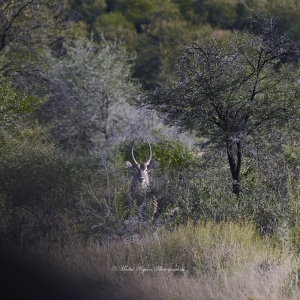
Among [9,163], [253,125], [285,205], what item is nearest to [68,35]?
[9,163]

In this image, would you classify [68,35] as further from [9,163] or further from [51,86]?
[9,163]

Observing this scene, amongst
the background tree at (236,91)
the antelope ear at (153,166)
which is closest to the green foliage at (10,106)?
the antelope ear at (153,166)

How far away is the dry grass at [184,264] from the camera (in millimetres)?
7359

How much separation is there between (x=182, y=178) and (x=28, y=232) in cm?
344

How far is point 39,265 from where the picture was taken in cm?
827

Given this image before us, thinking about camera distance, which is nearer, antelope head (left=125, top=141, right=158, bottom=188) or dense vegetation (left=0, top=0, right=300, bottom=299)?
dense vegetation (left=0, top=0, right=300, bottom=299)

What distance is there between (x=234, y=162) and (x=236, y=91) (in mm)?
1341

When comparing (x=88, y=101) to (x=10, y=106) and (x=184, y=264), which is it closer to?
(x=10, y=106)

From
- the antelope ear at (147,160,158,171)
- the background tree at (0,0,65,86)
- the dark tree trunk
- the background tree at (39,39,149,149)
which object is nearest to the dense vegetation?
the dark tree trunk

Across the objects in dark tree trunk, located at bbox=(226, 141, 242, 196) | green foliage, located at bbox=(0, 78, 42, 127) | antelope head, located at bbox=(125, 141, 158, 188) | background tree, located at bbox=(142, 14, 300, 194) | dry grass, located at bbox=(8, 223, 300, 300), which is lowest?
antelope head, located at bbox=(125, 141, 158, 188)

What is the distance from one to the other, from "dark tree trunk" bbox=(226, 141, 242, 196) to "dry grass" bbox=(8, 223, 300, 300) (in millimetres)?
1542

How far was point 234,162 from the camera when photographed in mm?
11398

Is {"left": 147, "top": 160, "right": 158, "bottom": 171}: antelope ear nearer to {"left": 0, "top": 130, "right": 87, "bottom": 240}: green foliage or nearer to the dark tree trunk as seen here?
{"left": 0, "top": 130, "right": 87, "bottom": 240}: green foliage

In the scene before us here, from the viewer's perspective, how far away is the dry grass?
24.1ft
